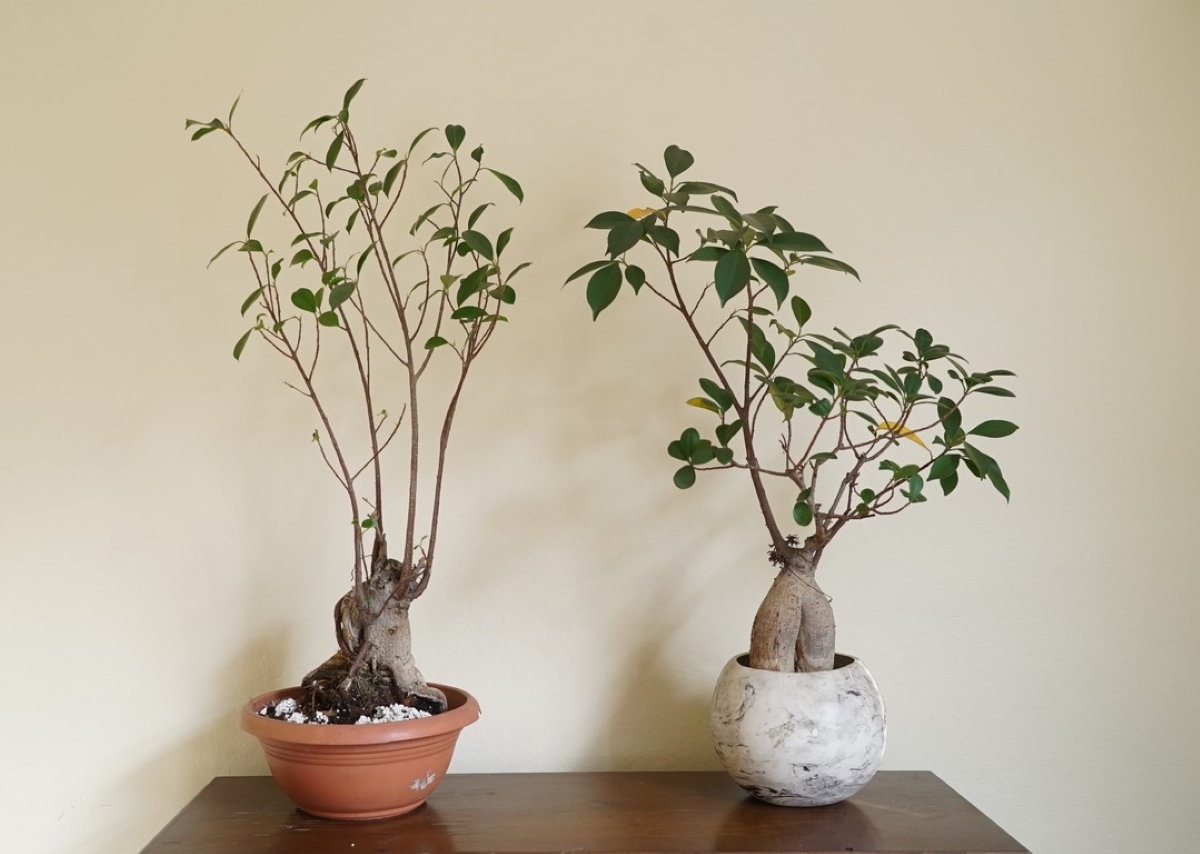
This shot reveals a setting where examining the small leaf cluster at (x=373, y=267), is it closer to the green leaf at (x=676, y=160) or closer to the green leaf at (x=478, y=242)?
the green leaf at (x=478, y=242)

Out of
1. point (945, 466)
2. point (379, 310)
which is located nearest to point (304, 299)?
point (379, 310)

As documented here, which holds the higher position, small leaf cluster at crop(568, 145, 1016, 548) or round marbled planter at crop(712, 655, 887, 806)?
small leaf cluster at crop(568, 145, 1016, 548)

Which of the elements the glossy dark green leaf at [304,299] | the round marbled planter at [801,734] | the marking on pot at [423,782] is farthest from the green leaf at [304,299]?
the round marbled planter at [801,734]

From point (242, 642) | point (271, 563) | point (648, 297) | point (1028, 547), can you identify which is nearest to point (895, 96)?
point (648, 297)

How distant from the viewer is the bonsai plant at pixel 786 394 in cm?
120

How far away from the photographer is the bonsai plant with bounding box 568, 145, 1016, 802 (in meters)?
1.20

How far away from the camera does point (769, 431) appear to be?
152 cm

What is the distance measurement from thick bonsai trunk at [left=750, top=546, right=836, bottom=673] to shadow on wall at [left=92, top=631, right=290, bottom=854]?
70 cm

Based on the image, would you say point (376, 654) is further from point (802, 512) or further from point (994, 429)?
point (994, 429)

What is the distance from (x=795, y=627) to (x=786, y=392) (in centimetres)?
30

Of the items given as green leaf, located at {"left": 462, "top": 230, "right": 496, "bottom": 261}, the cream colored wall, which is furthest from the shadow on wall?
green leaf, located at {"left": 462, "top": 230, "right": 496, "bottom": 261}

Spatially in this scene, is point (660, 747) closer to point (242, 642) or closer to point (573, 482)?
point (573, 482)

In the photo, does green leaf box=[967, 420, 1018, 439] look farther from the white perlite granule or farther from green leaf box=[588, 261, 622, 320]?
the white perlite granule

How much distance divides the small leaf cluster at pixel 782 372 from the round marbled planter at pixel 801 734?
0.60 ft
